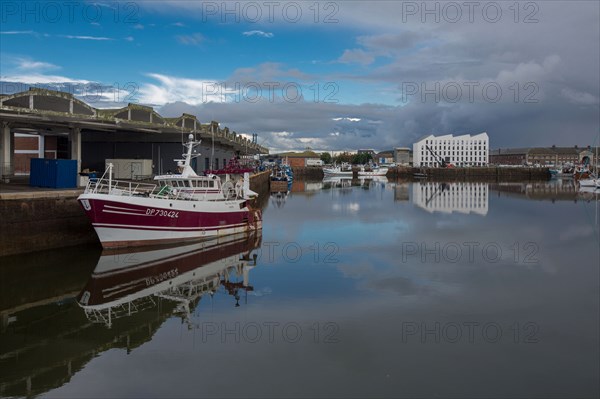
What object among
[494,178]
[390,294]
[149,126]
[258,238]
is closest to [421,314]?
[390,294]

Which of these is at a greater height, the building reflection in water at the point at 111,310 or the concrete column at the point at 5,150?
the concrete column at the point at 5,150

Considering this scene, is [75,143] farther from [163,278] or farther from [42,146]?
[163,278]

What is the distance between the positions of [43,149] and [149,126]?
15.3 meters

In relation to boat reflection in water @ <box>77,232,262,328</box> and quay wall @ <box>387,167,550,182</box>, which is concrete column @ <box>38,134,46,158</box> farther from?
quay wall @ <box>387,167,550,182</box>

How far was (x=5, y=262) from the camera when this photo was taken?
20625 mm

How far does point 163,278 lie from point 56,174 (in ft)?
37.0

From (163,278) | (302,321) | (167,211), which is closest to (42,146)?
(167,211)

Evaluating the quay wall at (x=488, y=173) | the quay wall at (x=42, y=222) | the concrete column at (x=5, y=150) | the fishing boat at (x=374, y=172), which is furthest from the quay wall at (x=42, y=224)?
the fishing boat at (x=374, y=172)

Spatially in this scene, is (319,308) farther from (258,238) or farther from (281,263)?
(258,238)

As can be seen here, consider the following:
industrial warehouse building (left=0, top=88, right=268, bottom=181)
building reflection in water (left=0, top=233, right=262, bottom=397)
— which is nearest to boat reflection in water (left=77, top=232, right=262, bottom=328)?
building reflection in water (left=0, top=233, right=262, bottom=397)

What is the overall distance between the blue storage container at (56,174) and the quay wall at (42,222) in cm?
262

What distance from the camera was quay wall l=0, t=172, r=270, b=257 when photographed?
2158 cm

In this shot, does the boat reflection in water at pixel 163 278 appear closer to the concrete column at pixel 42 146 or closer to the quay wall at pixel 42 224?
the quay wall at pixel 42 224

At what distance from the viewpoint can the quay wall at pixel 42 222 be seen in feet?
70.8
